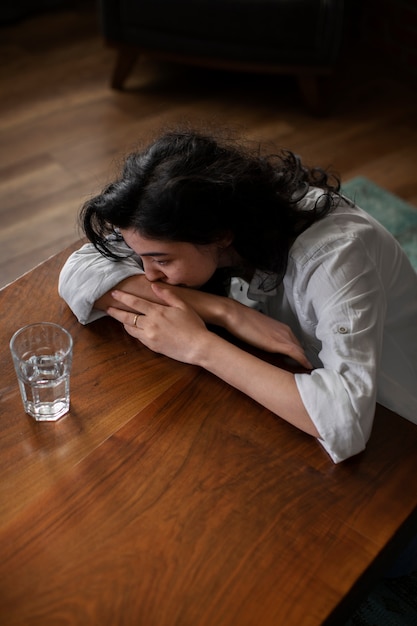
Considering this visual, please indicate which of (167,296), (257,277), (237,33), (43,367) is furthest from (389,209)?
(43,367)

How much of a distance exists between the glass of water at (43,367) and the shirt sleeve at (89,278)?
11 cm

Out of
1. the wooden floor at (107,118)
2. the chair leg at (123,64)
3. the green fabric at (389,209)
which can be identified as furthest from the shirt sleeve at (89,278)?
the chair leg at (123,64)

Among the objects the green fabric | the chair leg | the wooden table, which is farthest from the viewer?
the chair leg

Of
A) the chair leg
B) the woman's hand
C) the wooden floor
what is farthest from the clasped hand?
the chair leg

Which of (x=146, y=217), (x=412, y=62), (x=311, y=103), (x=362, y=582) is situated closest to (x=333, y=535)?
(x=362, y=582)

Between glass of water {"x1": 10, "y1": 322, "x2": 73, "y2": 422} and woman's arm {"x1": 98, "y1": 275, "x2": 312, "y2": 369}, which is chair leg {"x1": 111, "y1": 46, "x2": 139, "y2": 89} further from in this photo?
glass of water {"x1": 10, "y1": 322, "x2": 73, "y2": 422}

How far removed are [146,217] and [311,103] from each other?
197 cm

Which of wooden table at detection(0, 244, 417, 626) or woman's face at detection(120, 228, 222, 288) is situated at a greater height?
woman's face at detection(120, 228, 222, 288)

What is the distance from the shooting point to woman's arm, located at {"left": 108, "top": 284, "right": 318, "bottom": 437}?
4.00 ft

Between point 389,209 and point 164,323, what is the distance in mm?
1505

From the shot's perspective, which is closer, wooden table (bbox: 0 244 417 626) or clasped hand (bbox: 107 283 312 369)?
wooden table (bbox: 0 244 417 626)

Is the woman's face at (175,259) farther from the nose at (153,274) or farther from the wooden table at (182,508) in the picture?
the wooden table at (182,508)

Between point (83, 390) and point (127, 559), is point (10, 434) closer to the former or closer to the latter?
point (83, 390)

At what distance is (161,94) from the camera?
3.14 meters
